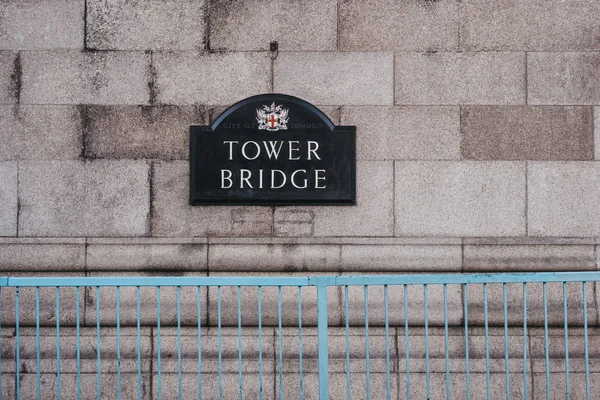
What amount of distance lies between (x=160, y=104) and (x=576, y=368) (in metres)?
4.79

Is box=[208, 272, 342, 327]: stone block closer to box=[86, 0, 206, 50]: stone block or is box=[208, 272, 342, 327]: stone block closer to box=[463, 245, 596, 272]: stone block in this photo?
box=[463, 245, 596, 272]: stone block

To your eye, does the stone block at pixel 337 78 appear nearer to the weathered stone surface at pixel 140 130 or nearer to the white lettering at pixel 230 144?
the white lettering at pixel 230 144

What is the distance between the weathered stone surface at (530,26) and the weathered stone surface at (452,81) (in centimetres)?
23

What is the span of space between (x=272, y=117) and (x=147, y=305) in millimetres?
2207

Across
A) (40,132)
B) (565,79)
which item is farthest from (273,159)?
(565,79)

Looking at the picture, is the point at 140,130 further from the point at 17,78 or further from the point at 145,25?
the point at 17,78

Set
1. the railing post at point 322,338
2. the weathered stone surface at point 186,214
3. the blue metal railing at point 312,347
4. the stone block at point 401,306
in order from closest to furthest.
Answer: the railing post at point 322,338 < the blue metal railing at point 312,347 < the stone block at point 401,306 < the weathered stone surface at point 186,214

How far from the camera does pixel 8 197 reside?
654cm

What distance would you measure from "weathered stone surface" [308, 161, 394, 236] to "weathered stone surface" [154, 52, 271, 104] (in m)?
1.27

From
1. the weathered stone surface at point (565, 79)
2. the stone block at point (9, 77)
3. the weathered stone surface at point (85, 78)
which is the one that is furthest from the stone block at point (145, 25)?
the weathered stone surface at point (565, 79)

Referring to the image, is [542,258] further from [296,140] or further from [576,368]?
[296,140]

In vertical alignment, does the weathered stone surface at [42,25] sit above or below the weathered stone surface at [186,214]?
above

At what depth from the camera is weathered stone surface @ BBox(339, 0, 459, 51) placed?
6605 mm

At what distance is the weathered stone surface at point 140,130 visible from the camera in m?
6.55
